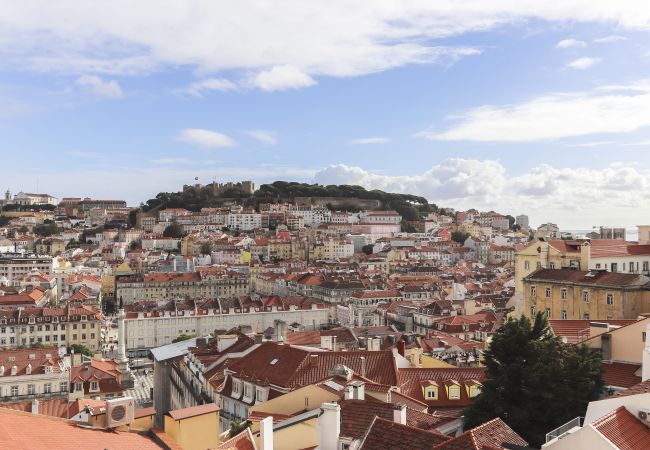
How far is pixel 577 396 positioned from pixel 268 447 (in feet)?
22.3

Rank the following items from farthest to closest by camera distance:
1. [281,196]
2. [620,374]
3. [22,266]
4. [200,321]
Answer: [281,196] < [22,266] < [200,321] < [620,374]

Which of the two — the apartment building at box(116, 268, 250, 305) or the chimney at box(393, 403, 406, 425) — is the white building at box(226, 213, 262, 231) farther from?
the chimney at box(393, 403, 406, 425)

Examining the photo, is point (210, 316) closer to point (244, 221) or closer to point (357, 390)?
point (357, 390)

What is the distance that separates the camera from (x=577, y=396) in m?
13.6

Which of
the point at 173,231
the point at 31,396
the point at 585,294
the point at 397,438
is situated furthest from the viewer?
the point at 173,231

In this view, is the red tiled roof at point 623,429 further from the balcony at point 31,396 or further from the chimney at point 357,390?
the balcony at point 31,396

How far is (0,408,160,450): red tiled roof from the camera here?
724 centimetres

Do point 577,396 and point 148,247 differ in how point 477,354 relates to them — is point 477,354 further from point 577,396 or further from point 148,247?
point 148,247

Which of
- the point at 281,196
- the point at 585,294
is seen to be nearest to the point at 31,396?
the point at 585,294

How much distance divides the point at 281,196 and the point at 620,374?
511 ft

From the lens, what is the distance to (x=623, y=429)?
862 centimetres

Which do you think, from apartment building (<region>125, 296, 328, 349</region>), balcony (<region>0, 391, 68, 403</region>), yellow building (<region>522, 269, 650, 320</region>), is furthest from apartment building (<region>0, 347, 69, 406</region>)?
apartment building (<region>125, 296, 328, 349</region>)

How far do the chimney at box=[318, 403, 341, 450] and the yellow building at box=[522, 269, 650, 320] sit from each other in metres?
16.7

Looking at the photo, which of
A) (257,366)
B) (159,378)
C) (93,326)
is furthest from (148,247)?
(257,366)
